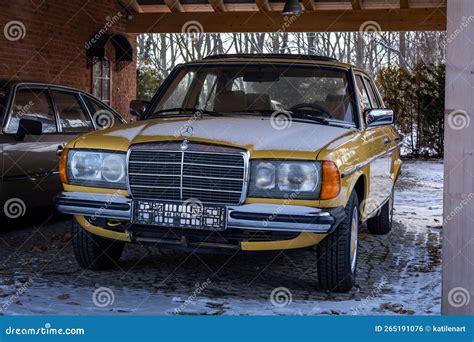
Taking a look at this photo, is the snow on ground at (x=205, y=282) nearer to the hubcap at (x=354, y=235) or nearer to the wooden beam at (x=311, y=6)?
the hubcap at (x=354, y=235)

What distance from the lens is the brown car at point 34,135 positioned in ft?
24.2

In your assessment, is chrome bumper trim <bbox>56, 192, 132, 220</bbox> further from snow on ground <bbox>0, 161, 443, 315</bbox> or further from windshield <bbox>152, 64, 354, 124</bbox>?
windshield <bbox>152, 64, 354, 124</bbox>

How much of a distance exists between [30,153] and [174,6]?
31.5 ft

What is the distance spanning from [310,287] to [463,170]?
6.87 ft

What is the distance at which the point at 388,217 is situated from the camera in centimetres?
855

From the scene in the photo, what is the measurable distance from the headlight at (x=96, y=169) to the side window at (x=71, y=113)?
278 cm

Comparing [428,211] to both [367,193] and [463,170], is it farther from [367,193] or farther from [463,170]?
[463,170]

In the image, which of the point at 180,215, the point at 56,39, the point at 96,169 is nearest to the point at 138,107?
the point at 96,169

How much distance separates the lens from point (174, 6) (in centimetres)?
1666

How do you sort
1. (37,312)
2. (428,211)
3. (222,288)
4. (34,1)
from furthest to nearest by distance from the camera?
(34,1) → (428,211) → (222,288) → (37,312)

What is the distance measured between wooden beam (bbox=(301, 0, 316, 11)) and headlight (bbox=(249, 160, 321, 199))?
36.6ft

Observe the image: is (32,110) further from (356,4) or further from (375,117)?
(356,4)

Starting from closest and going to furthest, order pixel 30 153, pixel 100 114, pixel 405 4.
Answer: pixel 30 153 → pixel 100 114 → pixel 405 4

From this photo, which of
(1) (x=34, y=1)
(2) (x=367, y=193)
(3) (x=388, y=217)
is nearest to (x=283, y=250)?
(2) (x=367, y=193)
